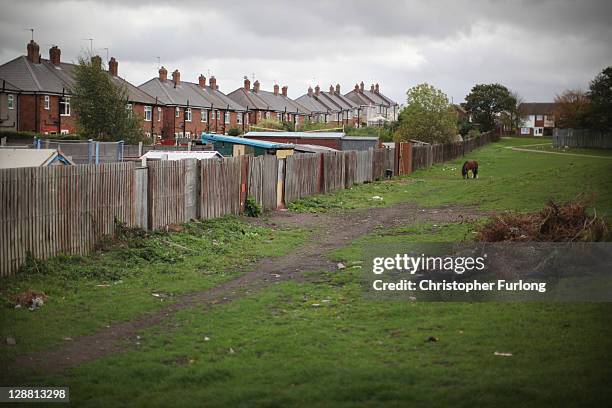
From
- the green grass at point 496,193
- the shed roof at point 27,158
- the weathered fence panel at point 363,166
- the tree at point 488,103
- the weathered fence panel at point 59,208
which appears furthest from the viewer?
the tree at point 488,103

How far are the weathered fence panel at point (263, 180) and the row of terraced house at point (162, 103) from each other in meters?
26.7

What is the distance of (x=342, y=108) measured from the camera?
4498 inches

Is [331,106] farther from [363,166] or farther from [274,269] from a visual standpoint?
[274,269]

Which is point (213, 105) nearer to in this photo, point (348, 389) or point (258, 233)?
point (258, 233)

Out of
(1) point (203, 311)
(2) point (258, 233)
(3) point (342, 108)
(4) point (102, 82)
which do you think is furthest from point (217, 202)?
(3) point (342, 108)

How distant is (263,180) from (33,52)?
134 ft

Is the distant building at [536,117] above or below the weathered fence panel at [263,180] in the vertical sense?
above

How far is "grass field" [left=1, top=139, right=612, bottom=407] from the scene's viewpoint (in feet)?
21.7

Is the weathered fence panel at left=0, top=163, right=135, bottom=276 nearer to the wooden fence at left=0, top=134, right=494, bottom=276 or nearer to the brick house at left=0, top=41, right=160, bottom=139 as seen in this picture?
the wooden fence at left=0, top=134, right=494, bottom=276

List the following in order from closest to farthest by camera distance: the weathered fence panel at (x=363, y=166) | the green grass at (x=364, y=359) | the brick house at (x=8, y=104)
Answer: the green grass at (x=364, y=359) < the weathered fence panel at (x=363, y=166) < the brick house at (x=8, y=104)

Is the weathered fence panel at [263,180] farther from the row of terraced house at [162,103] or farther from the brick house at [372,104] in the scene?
the brick house at [372,104]

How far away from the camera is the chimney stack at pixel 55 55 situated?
5834cm

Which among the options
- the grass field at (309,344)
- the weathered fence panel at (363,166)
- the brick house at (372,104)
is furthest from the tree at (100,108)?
the brick house at (372,104)

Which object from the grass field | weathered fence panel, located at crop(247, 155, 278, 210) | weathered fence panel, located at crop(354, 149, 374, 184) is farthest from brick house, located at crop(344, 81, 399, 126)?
the grass field
